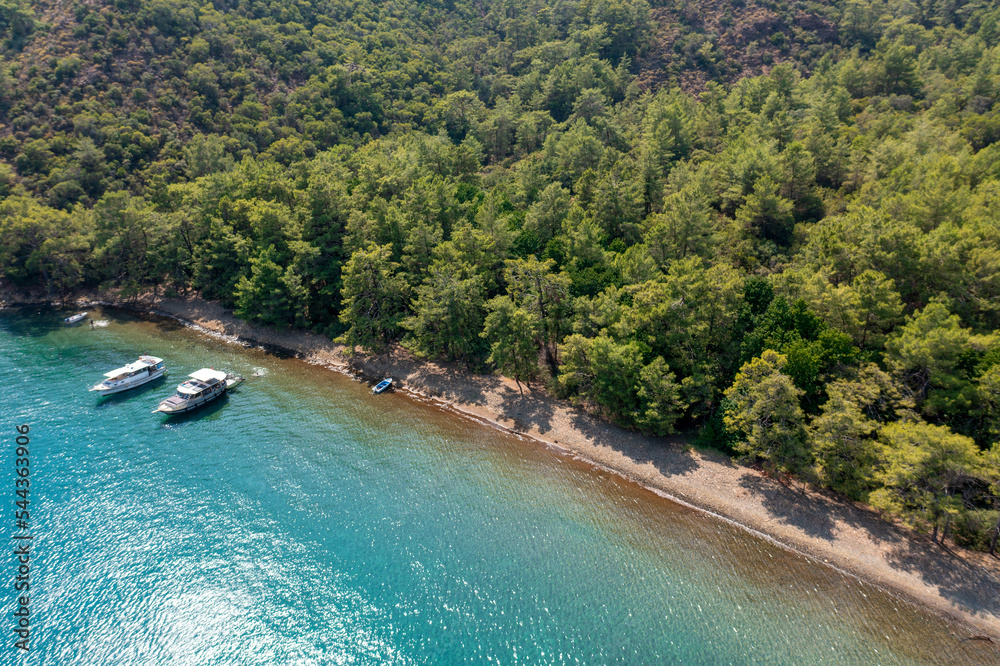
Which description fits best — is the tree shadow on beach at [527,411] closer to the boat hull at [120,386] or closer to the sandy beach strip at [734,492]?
the sandy beach strip at [734,492]

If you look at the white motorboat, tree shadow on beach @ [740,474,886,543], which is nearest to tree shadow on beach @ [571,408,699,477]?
tree shadow on beach @ [740,474,886,543]

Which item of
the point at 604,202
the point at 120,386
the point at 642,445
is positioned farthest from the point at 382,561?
the point at 604,202

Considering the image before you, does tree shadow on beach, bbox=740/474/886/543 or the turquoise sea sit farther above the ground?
tree shadow on beach, bbox=740/474/886/543

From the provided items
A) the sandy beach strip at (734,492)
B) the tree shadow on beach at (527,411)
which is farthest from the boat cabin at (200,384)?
the tree shadow on beach at (527,411)

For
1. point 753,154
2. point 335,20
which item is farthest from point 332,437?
point 335,20

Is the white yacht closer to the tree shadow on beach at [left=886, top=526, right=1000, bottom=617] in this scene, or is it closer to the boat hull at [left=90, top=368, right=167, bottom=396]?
the boat hull at [left=90, top=368, right=167, bottom=396]

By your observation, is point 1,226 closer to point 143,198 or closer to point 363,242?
point 143,198
